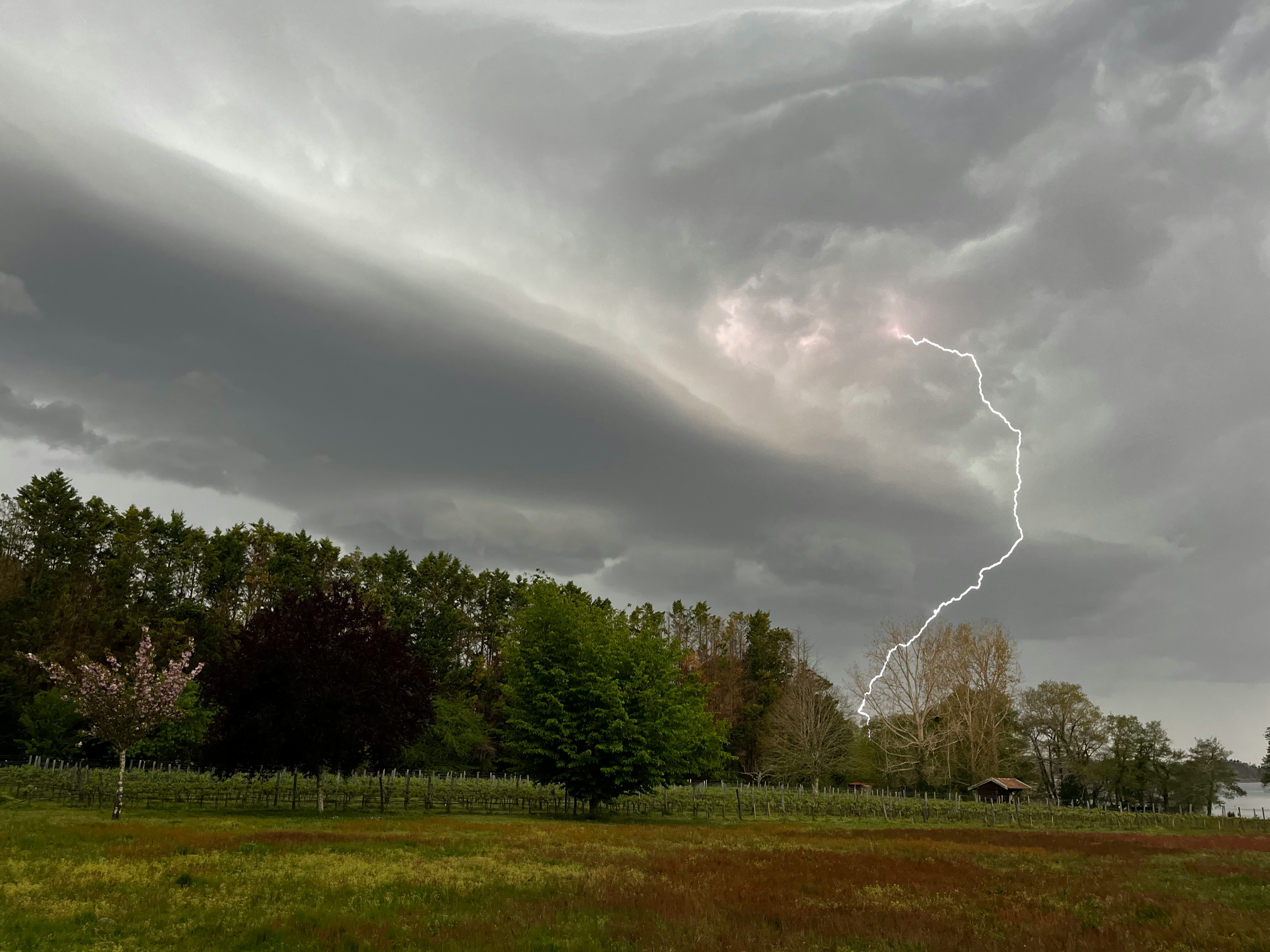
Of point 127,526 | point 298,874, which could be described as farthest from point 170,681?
point 127,526

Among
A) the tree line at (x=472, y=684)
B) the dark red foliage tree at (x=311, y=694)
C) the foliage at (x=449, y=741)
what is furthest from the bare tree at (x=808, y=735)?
the dark red foliage tree at (x=311, y=694)

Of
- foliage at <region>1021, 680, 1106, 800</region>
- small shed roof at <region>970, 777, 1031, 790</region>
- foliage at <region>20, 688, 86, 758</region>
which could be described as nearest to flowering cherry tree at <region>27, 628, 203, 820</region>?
foliage at <region>20, 688, 86, 758</region>

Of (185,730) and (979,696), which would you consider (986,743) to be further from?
(185,730)

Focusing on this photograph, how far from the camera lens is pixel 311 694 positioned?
40.6 m

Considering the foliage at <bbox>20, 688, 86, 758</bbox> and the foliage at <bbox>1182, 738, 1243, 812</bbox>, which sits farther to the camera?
the foliage at <bbox>1182, 738, 1243, 812</bbox>

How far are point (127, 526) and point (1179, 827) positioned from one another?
11648 cm

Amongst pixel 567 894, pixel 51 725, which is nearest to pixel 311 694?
pixel 567 894

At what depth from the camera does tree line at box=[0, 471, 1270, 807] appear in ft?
141

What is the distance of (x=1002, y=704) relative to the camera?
9638cm

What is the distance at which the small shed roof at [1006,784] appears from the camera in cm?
7481

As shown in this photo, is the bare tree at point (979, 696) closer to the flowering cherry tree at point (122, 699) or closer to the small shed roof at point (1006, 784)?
the small shed roof at point (1006, 784)

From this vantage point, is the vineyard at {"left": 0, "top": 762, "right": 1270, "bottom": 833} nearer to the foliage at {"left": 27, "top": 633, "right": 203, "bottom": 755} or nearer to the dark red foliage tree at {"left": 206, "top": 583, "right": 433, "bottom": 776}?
the dark red foliage tree at {"left": 206, "top": 583, "right": 433, "bottom": 776}

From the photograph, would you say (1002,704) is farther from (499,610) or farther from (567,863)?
(567,863)

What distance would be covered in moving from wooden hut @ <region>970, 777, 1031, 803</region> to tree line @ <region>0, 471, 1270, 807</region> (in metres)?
7.75
